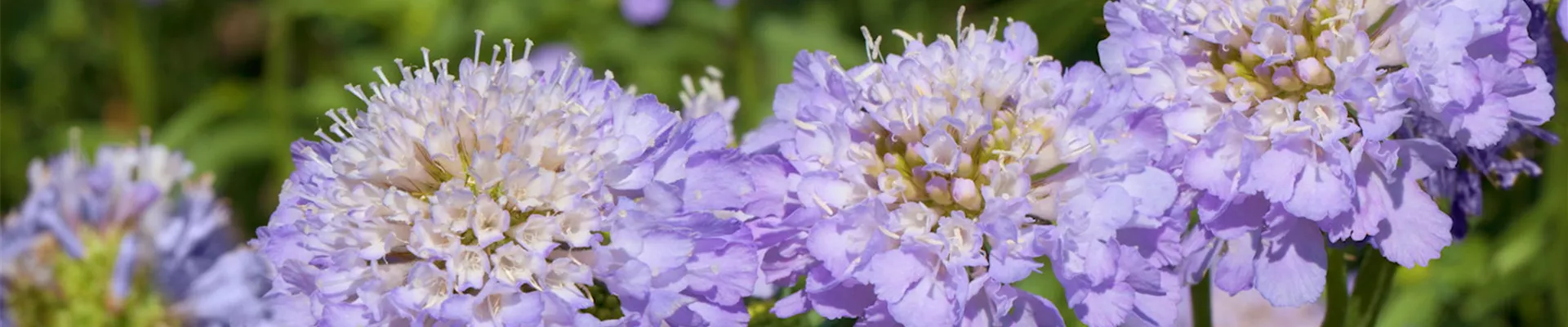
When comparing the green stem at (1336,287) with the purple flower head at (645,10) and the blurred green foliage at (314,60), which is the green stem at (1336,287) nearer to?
the blurred green foliage at (314,60)

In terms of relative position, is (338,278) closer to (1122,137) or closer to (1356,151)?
(1122,137)

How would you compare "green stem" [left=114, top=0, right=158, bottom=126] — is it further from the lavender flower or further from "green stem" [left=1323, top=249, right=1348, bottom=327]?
"green stem" [left=1323, top=249, right=1348, bottom=327]

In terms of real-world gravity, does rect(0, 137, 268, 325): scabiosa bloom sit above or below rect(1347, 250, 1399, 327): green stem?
above

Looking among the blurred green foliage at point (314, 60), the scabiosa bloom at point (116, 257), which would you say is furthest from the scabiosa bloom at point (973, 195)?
the blurred green foliage at point (314, 60)

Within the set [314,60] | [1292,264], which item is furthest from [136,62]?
[1292,264]

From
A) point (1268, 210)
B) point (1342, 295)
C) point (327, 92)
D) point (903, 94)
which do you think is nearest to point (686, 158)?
point (903, 94)

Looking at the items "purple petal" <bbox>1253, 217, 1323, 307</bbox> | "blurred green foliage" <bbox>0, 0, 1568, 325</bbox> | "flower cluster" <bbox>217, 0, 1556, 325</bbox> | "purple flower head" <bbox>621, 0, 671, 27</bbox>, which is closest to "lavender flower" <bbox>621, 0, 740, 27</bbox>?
"purple flower head" <bbox>621, 0, 671, 27</bbox>
